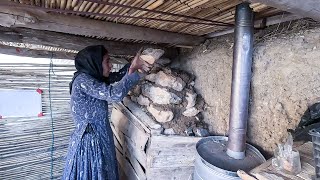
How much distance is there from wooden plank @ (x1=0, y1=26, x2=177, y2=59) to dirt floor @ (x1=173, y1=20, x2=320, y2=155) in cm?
83

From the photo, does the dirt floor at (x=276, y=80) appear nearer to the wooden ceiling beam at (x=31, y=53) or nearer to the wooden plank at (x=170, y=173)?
the wooden plank at (x=170, y=173)

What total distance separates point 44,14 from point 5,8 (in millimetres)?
180

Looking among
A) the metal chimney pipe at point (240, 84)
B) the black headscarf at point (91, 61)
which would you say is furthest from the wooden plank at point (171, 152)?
the black headscarf at point (91, 61)

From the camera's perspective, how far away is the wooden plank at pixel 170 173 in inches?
59.8

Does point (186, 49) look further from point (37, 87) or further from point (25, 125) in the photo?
point (25, 125)

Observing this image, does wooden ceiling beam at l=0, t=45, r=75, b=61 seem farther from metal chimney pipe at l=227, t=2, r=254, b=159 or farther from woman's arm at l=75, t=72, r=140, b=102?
metal chimney pipe at l=227, t=2, r=254, b=159

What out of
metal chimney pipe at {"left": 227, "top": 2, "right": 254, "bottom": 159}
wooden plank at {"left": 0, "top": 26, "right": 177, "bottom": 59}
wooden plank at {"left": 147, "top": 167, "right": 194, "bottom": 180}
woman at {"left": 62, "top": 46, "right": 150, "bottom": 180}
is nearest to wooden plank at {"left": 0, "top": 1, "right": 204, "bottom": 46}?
woman at {"left": 62, "top": 46, "right": 150, "bottom": 180}

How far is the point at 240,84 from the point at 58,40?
1.32m

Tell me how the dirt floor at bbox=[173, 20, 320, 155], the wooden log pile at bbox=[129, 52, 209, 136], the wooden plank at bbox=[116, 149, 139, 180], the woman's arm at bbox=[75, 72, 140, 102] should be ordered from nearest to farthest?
the dirt floor at bbox=[173, 20, 320, 155], the woman's arm at bbox=[75, 72, 140, 102], the wooden log pile at bbox=[129, 52, 209, 136], the wooden plank at bbox=[116, 149, 139, 180]

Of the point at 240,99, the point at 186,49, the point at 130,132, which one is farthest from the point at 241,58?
the point at 130,132

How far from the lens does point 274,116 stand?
1.24 m

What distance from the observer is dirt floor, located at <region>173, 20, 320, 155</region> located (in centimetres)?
107

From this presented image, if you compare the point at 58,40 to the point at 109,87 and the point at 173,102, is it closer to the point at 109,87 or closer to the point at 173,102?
the point at 109,87

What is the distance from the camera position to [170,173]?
154cm
